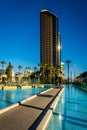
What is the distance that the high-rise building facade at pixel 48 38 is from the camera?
6604 inches

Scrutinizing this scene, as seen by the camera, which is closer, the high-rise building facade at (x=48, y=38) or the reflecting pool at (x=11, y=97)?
the reflecting pool at (x=11, y=97)

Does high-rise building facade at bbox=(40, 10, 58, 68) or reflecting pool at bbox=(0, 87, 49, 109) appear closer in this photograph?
reflecting pool at bbox=(0, 87, 49, 109)

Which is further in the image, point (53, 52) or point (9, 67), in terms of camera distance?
point (53, 52)

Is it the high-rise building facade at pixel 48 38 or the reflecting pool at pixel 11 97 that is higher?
the high-rise building facade at pixel 48 38

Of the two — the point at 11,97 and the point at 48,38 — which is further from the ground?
the point at 48,38

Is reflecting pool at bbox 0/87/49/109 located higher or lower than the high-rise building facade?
lower

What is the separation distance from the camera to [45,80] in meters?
107

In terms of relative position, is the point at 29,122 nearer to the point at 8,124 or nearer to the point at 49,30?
the point at 8,124

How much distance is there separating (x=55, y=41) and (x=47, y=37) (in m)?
7.32

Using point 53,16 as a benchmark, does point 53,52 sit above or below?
below

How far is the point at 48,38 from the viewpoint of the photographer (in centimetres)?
17525

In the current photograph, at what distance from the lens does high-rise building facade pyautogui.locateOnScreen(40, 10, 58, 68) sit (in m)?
168

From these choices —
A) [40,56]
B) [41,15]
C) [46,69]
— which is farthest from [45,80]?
[41,15]

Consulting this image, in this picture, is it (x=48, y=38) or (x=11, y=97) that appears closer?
(x=11, y=97)
